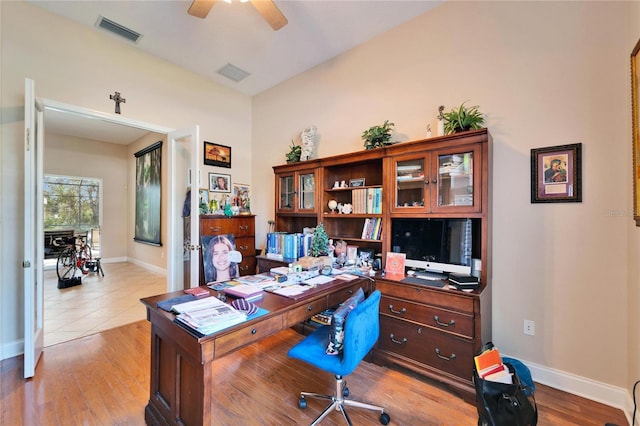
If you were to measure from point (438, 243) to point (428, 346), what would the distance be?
839 mm

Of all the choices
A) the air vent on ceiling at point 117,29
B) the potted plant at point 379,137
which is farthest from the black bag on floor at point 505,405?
the air vent on ceiling at point 117,29

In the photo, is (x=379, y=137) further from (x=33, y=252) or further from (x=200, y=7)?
(x=33, y=252)

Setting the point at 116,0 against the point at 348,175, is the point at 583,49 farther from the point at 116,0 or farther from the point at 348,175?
the point at 116,0

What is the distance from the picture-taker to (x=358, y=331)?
1.43 m

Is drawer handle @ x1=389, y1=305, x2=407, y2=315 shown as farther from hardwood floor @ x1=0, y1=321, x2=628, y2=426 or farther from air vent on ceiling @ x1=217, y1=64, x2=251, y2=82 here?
air vent on ceiling @ x1=217, y1=64, x2=251, y2=82

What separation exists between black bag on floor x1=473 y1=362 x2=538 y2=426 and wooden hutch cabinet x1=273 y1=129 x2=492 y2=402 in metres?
0.44

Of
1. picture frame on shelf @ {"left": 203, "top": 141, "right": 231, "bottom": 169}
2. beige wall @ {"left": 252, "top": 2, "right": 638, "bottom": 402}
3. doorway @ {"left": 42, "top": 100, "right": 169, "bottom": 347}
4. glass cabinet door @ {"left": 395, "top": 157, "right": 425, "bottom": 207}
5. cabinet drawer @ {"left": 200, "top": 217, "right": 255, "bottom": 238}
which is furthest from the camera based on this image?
picture frame on shelf @ {"left": 203, "top": 141, "right": 231, "bottom": 169}

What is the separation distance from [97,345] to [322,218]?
2.67 meters

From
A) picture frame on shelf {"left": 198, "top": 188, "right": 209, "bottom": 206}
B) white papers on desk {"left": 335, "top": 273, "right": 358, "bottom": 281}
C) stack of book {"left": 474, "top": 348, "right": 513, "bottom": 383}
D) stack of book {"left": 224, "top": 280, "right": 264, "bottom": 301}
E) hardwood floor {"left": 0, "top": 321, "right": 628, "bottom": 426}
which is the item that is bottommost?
hardwood floor {"left": 0, "top": 321, "right": 628, "bottom": 426}

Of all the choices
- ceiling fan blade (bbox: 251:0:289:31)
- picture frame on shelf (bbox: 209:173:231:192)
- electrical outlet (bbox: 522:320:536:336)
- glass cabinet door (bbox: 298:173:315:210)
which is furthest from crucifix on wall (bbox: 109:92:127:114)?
electrical outlet (bbox: 522:320:536:336)

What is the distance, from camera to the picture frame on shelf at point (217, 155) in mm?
3799

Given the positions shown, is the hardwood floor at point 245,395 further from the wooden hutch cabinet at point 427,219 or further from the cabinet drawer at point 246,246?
the cabinet drawer at point 246,246

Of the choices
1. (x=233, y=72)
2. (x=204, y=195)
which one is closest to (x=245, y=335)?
(x=204, y=195)

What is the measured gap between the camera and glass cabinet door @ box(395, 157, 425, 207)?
7.68 feet
